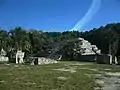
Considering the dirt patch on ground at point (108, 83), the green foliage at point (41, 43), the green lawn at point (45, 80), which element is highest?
the green foliage at point (41, 43)

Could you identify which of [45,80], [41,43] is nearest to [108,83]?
[45,80]

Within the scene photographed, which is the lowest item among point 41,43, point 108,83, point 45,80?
point 108,83

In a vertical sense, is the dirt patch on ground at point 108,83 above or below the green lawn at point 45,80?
below

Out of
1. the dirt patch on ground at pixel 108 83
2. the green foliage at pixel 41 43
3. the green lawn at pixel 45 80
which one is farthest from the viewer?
the green foliage at pixel 41 43

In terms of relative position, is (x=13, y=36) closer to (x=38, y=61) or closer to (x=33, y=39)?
(x=33, y=39)

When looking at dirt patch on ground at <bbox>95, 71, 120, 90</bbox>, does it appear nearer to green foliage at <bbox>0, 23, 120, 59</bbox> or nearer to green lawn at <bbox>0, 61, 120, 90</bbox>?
green lawn at <bbox>0, 61, 120, 90</bbox>

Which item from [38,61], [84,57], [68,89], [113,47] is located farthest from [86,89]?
[113,47]

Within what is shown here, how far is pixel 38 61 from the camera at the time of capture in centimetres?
4778

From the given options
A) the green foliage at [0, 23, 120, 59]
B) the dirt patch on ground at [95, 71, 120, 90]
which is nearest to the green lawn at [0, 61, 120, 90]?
the dirt patch on ground at [95, 71, 120, 90]

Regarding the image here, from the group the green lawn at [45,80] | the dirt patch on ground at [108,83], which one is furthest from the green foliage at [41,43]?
the dirt patch on ground at [108,83]

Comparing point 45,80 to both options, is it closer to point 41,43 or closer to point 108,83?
point 108,83

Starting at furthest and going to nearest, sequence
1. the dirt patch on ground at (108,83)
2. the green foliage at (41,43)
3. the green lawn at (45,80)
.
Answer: the green foliage at (41,43) < the dirt patch on ground at (108,83) < the green lawn at (45,80)

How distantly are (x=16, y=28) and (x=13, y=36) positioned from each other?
10.7ft

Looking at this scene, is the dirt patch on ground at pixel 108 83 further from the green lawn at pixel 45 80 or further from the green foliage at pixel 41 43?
the green foliage at pixel 41 43
